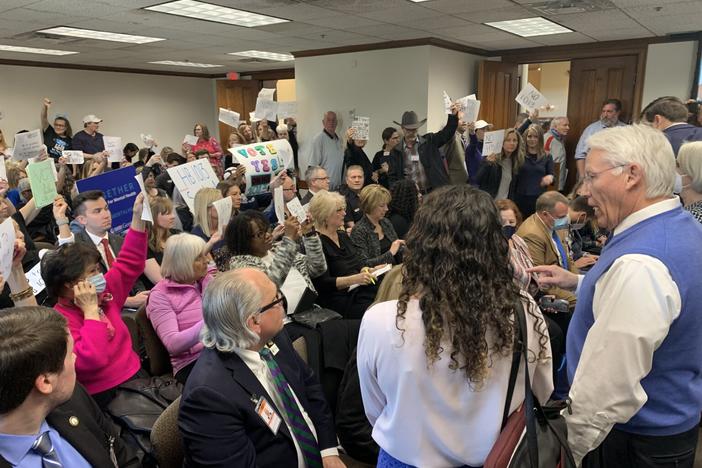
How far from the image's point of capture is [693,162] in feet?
6.89

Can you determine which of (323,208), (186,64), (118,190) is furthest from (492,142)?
(186,64)

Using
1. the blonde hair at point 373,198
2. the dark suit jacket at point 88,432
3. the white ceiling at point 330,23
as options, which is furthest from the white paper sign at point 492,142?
the dark suit jacket at point 88,432

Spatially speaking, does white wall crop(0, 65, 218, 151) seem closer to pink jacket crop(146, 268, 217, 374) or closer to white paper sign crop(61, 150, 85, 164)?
white paper sign crop(61, 150, 85, 164)

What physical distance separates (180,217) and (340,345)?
2628mm

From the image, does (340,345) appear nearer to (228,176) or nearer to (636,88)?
(228,176)

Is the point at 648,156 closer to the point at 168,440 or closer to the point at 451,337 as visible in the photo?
the point at 451,337

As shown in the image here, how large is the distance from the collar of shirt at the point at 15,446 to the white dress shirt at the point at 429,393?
776mm

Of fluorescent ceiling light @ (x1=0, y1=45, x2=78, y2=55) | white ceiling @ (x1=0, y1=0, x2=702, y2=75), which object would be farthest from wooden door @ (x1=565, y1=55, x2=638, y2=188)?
fluorescent ceiling light @ (x1=0, y1=45, x2=78, y2=55)

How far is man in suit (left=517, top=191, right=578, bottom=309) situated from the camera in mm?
3131

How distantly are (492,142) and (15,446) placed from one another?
5.01m

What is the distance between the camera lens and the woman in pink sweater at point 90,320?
1.77 m

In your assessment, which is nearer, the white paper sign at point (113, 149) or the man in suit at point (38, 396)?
the man in suit at point (38, 396)

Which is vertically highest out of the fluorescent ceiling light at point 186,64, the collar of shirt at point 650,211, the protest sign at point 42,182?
the fluorescent ceiling light at point 186,64

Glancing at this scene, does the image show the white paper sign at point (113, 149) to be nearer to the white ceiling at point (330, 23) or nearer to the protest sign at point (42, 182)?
the white ceiling at point (330, 23)
